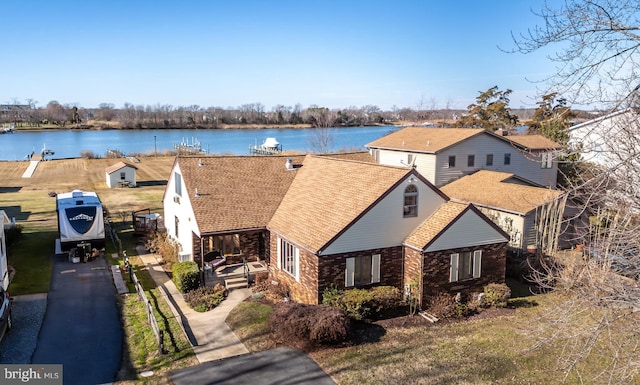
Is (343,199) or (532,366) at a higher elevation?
(343,199)

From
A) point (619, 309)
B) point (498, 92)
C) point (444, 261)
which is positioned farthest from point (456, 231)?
point (498, 92)

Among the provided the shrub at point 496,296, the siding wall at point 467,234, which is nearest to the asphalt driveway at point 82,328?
the siding wall at point 467,234

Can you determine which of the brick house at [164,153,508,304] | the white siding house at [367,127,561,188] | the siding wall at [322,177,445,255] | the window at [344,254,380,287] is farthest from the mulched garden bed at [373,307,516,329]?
the white siding house at [367,127,561,188]

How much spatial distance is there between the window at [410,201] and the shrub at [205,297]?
8.29m

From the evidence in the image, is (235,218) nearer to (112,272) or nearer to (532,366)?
(112,272)

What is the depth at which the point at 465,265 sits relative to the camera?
65.0 ft

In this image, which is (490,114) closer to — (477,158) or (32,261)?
(477,158)

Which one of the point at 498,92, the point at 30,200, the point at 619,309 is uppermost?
the point at 498,92

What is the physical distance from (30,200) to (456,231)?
41906 millimetres

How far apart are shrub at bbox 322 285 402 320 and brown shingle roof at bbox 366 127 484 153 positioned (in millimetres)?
18323

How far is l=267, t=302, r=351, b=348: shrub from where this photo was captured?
15.4 metres

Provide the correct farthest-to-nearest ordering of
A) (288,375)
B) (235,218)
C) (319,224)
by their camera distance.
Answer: (235,218)
(319,224)
(288,375)

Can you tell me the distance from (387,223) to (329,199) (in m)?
3.16

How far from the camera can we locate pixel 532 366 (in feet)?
48.3
